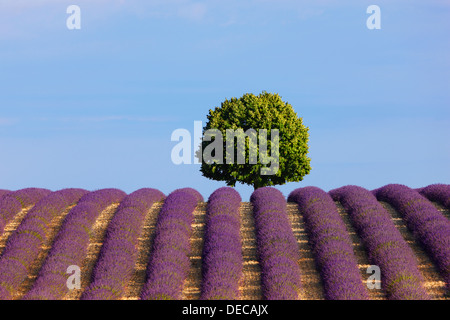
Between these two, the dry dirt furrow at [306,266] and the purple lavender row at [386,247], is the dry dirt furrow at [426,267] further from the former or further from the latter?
the dry dirt furrow at [306,266]

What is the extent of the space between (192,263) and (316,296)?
11.9ft

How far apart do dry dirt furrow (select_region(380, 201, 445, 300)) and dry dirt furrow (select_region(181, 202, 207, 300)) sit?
5773mm

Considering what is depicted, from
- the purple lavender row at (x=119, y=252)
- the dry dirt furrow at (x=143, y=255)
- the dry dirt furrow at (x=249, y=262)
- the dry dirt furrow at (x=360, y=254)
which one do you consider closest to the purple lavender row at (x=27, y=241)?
the purple lavender row at (x=119, y=252)

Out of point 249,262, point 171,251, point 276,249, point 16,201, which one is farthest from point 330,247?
point 16,201

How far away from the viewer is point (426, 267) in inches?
556

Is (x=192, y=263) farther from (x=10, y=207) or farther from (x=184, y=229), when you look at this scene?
(x=10, y=207)

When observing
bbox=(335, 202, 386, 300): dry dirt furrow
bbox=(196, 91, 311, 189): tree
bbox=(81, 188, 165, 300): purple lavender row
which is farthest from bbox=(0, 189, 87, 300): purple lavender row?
bbox=(196, 91, 311, 189): tree

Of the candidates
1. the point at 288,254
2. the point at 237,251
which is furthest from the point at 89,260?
the point at 288,254

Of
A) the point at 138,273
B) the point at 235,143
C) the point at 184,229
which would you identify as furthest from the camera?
the point at 235,143

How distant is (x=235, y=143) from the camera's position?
31531 millimetres

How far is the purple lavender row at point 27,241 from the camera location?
46.0 feet

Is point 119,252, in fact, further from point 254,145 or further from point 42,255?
point 254,145

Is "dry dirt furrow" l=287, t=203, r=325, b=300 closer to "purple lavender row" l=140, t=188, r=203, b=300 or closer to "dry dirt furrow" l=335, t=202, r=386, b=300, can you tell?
"dry dirt furrow" l=335, t=202, r=386, b=300

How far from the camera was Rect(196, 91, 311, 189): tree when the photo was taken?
3136 centimetres
